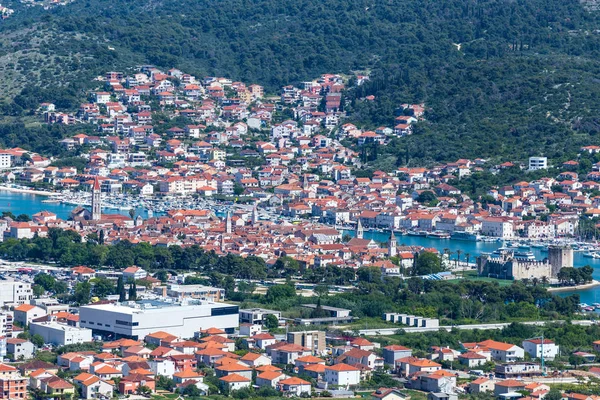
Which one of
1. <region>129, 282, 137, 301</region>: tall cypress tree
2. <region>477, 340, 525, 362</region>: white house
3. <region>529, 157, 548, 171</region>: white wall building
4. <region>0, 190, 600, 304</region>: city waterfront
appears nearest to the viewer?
<region>477, 340, 525, 362</region>: white house

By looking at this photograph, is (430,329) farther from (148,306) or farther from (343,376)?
(343,376)

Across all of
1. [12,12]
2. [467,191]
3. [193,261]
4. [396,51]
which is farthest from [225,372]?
[12,12]

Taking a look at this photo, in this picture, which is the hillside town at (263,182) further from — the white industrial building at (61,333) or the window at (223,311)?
the white industrial building at (61,333)

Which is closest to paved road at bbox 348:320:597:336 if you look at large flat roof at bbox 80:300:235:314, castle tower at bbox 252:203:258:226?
large flat roof at bbox 80:300:235:314

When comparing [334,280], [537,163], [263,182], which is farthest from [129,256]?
[537,163]

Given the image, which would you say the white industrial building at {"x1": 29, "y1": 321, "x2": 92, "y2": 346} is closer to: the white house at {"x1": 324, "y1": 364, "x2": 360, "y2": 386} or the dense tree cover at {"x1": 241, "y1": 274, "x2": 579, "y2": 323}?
the dense tree cover at {"x1": 241, "y1": 274, "x2": 579, "y2": 323}
